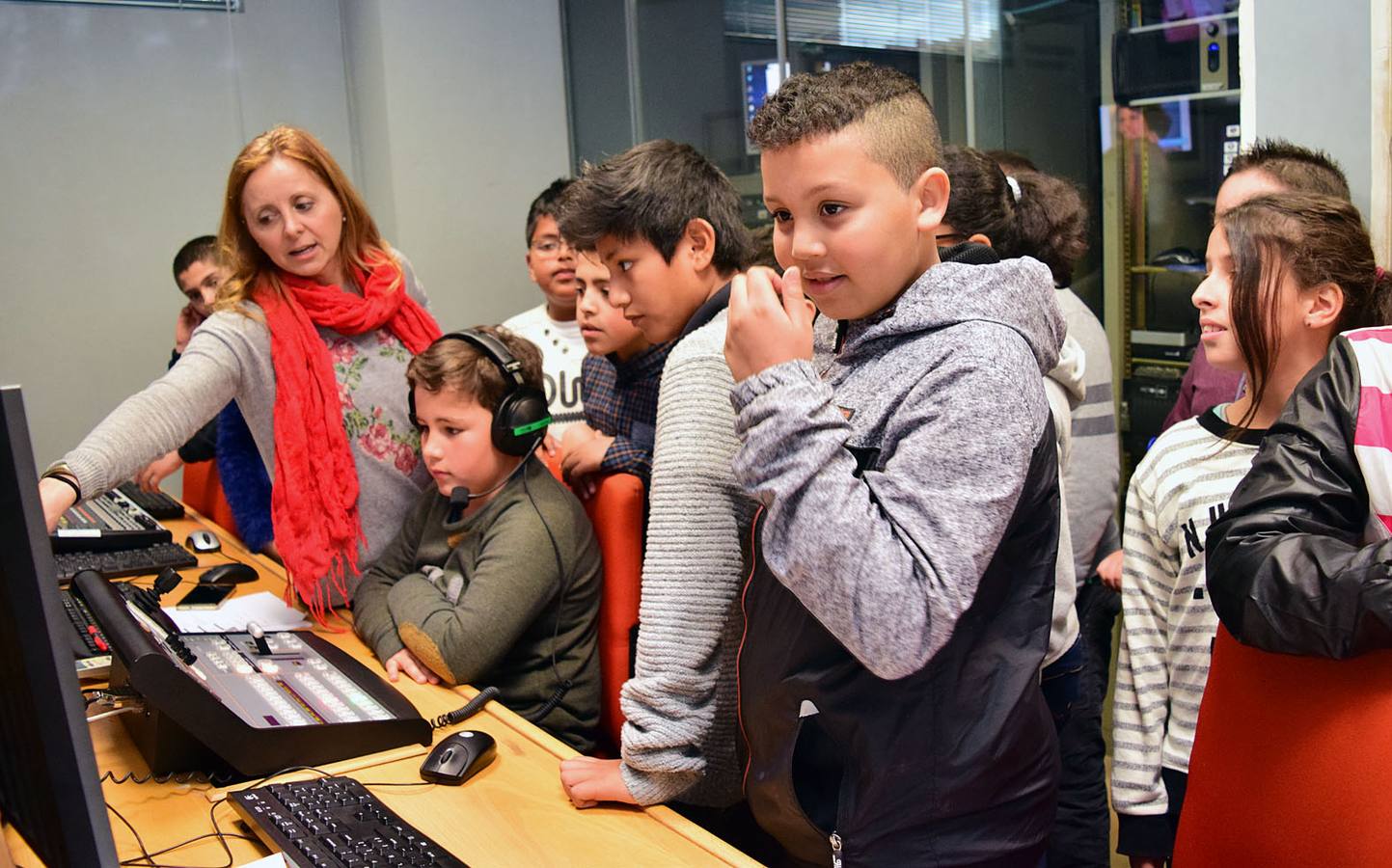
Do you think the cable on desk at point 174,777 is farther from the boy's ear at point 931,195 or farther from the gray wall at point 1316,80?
the gray wall at point 1316,80

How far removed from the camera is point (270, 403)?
6.60ft

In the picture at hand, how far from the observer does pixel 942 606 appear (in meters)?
1.00

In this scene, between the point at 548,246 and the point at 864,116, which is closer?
the point at 864,116

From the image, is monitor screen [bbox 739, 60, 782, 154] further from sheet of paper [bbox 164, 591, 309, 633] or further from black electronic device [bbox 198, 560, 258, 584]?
sheet of paper [bbox 164, 591, 309, 633]

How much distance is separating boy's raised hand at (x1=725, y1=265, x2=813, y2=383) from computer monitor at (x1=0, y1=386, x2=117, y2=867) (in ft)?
1.92

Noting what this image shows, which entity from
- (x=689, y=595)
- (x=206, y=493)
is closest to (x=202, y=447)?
(x=206, y=493)

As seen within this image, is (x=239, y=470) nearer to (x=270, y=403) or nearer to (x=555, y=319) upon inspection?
(x=270, y=403)

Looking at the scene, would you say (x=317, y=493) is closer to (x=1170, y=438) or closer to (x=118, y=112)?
(x=1170, y=438)

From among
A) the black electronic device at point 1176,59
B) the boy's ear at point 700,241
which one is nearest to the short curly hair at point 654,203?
the boy's ear at point 700,241

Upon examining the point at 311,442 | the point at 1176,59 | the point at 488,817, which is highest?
the point at 1176,59

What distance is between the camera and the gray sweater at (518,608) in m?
1.72

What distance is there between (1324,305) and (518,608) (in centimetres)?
115

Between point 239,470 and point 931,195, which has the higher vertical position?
point 931,195

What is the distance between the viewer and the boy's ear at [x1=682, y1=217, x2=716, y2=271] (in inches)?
62.9
